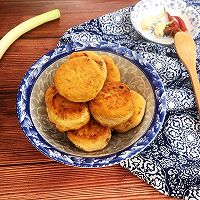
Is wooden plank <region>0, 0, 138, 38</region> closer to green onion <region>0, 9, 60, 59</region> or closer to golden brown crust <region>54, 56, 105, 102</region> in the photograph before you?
green onion <region>0, 9, 60, 59</region>

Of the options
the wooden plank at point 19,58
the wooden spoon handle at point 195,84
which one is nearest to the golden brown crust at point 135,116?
the wooden spoon handle at point 195,84

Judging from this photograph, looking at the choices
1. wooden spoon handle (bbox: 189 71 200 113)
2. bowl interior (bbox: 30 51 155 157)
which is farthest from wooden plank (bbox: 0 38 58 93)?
wooden spoon handle (bbox: 189 71 200 113)

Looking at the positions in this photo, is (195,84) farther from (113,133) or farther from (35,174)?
(35,174)

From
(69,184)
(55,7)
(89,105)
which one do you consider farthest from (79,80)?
(55,7)

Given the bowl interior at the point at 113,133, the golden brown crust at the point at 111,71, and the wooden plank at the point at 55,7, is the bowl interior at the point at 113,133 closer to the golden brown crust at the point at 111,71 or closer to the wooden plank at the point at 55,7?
the golden brown crust at the point at 111,71

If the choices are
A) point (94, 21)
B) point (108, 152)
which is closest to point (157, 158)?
point (108, 152)

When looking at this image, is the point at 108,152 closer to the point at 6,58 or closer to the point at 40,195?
the point at 40,195
